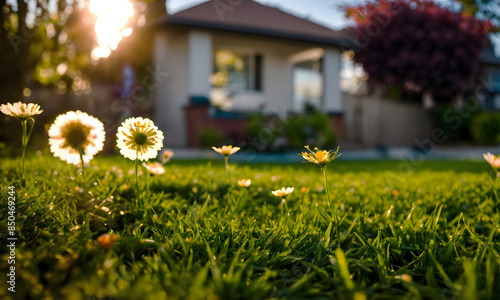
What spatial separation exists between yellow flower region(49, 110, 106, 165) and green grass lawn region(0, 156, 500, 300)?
27 centimetres

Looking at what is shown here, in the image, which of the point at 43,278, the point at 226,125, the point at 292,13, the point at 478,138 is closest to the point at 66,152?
the point at 43,278

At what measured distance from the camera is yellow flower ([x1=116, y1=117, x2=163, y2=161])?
2.07 metres

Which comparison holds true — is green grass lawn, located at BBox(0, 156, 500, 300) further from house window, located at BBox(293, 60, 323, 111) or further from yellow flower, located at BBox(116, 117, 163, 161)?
house window, located at BBox(293, 60, 323, 111)

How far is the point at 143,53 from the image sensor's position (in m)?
12.8

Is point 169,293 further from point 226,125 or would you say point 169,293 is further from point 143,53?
point 143,53

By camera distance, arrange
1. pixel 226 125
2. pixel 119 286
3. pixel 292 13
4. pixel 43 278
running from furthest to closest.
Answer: pixel 292 13 → pixel 226 125 → pixel 43 278 → pixel 119 286

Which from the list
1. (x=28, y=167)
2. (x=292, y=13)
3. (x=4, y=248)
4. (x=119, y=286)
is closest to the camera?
(x=119, y=286)

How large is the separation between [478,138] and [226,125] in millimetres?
8414

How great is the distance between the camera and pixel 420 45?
525 inches

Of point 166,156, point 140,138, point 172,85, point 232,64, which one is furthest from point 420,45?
point 140,138

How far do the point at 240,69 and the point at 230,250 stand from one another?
1149 cm

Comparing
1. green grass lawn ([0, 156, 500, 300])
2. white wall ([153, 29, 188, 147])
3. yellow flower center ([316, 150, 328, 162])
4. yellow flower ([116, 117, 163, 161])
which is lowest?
green grass lawn ([0, 156, 500, 300])

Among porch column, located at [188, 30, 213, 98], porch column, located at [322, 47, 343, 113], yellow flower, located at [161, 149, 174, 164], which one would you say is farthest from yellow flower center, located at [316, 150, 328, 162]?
porch column, located at [322, 47, 343, 113]

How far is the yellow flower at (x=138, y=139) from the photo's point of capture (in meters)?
2.07
